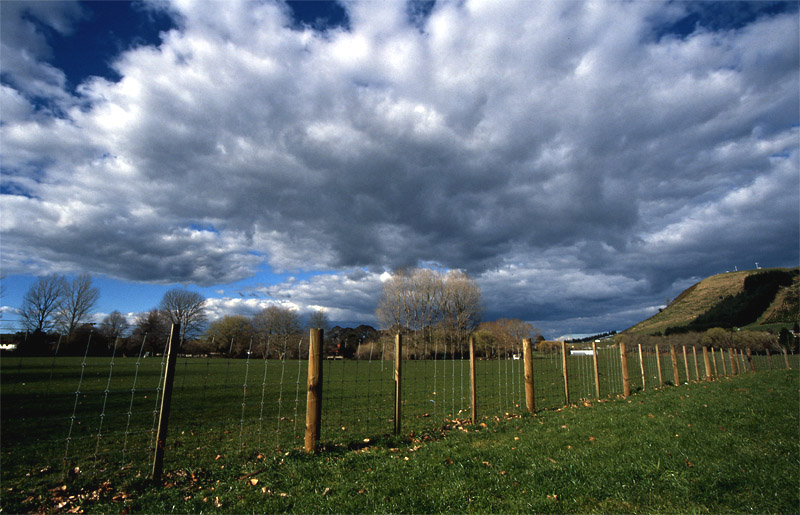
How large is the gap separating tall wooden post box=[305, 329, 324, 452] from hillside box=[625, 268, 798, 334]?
144493 millimetres

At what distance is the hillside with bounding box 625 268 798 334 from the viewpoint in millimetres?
114100

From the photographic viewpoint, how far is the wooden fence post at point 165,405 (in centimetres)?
515

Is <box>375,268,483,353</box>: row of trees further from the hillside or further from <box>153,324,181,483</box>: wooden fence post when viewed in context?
the hillside

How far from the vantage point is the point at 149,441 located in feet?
26.2

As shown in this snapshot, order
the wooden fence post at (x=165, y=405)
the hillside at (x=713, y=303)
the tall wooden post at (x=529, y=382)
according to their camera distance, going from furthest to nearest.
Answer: the hillside at (x=713, y=303) < the tall wooden post at (x=529, y=382) < the wooden fence post at (x=165, y=405)

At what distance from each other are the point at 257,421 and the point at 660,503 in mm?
8737

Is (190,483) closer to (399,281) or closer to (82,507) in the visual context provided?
(82,507)

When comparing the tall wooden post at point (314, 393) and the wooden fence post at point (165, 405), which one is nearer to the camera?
the wooden fence post at point (165, 405)

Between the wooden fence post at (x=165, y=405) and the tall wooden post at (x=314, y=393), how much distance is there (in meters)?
1.95

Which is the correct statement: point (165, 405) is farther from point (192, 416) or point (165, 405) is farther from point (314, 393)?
point (192, 416)

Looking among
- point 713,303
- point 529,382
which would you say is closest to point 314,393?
point 529,382

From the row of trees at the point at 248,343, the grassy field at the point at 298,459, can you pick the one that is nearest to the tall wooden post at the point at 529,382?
the grassy field at the point at 298,459

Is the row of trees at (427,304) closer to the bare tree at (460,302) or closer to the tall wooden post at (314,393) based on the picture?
the bare tree at (460,302)

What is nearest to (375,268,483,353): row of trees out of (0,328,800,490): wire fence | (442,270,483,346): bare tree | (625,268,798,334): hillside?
(442,270,483,346): bare tree
